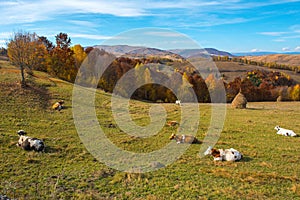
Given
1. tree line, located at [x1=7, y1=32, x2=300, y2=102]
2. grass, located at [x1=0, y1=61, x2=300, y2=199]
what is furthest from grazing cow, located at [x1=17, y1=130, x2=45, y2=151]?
tree line, located at [x1=7, y1=32, x2=300, y2=102]

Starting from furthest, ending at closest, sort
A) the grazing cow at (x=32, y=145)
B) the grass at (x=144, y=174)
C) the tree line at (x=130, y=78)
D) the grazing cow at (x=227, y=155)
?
the tree line at (x=130, y=78), the grazing cow at (x=32, y=145), the grazing cow at (x=227, y=155), the grass at (x=144, y=174)

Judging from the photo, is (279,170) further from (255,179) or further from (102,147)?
(102,147)

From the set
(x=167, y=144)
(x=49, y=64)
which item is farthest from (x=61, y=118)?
(x=49, y=64)

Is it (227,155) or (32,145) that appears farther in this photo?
(32,145)

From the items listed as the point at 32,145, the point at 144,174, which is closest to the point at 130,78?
the point at 32,145

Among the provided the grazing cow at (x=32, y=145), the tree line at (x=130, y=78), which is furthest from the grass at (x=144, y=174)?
the tree line at (x=130, y=78)

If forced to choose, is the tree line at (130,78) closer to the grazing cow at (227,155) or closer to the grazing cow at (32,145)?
the grazing cow at (32,145)

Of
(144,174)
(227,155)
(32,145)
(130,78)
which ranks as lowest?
(144,174)

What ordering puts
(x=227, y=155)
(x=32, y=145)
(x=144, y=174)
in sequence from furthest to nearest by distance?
(x=32, y=145) → (x=227, y=155) → (x=144, y=174)

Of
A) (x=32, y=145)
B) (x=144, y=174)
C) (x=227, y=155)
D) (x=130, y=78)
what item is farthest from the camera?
(x=130, y=78)

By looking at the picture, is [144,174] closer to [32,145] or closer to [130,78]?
[32,145]

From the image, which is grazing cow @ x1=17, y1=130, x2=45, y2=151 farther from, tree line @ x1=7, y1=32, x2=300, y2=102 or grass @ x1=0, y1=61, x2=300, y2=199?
tree line @ x1=7, y1=32, x2=300, y2=102

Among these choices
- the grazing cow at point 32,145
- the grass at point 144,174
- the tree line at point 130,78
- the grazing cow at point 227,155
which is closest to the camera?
the grass at point 144,174

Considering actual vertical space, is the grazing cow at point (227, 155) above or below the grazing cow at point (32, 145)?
below
